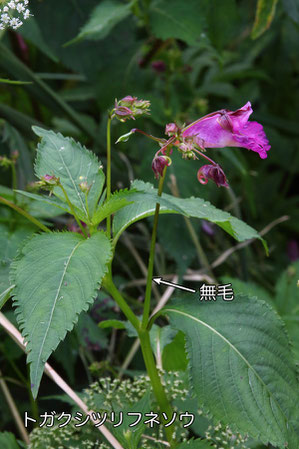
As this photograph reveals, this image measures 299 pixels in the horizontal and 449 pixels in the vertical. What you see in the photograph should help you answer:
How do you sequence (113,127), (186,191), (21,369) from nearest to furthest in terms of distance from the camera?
(21,369), (186,191), (113,127)

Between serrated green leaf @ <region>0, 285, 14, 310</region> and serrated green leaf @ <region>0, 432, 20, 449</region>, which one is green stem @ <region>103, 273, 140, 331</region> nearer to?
serrated green leaf @ <region>0, 285, 14, 310</region>

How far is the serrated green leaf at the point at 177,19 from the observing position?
1.21 metres

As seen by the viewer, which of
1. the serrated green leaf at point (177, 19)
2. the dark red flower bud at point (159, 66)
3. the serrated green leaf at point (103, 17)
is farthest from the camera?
the dark red flower bud at point (159, 66)

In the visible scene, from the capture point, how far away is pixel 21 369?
1.16 m

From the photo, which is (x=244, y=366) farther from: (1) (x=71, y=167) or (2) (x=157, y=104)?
(2) (x=157, y=104)

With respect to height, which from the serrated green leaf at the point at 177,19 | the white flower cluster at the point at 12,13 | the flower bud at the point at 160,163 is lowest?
the flower bud at the point at 160,163

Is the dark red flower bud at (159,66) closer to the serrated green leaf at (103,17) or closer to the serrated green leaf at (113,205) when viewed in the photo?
the serrated green leaf at (103,17)

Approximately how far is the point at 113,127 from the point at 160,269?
1.46ft

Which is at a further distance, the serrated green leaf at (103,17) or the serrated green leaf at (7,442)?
the serrated green leaf at (103,17)

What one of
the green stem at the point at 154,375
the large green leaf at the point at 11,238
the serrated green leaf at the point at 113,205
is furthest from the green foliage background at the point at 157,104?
the serrated green leaf at the point at 113,205

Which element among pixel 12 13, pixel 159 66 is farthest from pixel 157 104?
pixel 12 13

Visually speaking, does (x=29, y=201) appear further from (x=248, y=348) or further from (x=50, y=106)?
(x=248, y=348)

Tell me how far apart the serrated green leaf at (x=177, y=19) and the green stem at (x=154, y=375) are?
2.35 ft

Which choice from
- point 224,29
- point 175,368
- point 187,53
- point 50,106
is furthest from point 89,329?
point 187,53
